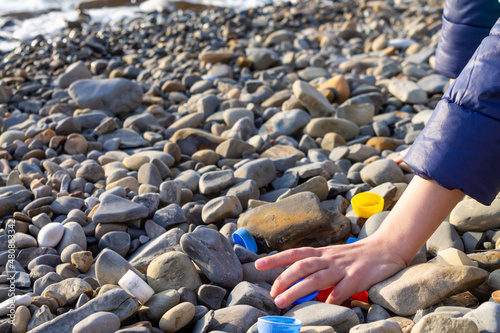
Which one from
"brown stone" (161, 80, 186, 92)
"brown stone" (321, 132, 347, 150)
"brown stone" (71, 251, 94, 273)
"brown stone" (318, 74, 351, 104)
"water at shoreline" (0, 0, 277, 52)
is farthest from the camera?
"water at shoreline" (0, 0, 277, 52)

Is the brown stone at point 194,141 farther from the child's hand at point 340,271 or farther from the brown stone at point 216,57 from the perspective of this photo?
the brown stone at point 216,57

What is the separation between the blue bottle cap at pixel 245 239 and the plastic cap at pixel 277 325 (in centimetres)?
64

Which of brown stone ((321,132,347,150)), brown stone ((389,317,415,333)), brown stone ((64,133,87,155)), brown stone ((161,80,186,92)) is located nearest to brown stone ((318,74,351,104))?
brown stone ((321,132,347,150))

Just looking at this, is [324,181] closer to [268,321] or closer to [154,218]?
[154,218]

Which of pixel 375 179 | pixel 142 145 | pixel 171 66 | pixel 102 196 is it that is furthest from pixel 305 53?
pixel 102 196

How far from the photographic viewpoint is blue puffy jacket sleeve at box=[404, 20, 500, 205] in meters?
1.38

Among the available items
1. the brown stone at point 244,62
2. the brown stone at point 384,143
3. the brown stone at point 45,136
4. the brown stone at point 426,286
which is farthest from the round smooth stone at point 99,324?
the brown stone at point 244,62

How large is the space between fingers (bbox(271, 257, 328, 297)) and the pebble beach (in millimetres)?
65

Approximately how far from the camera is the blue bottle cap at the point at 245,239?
2.04m

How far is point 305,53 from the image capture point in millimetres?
5910

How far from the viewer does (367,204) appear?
225cm

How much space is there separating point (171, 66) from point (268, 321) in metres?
4.56

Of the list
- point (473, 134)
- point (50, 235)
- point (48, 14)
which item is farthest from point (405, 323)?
point (48, 14)

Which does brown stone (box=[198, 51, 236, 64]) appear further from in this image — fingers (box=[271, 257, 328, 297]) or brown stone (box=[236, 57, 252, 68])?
fingers (box=[271, 257, 328, 297])
